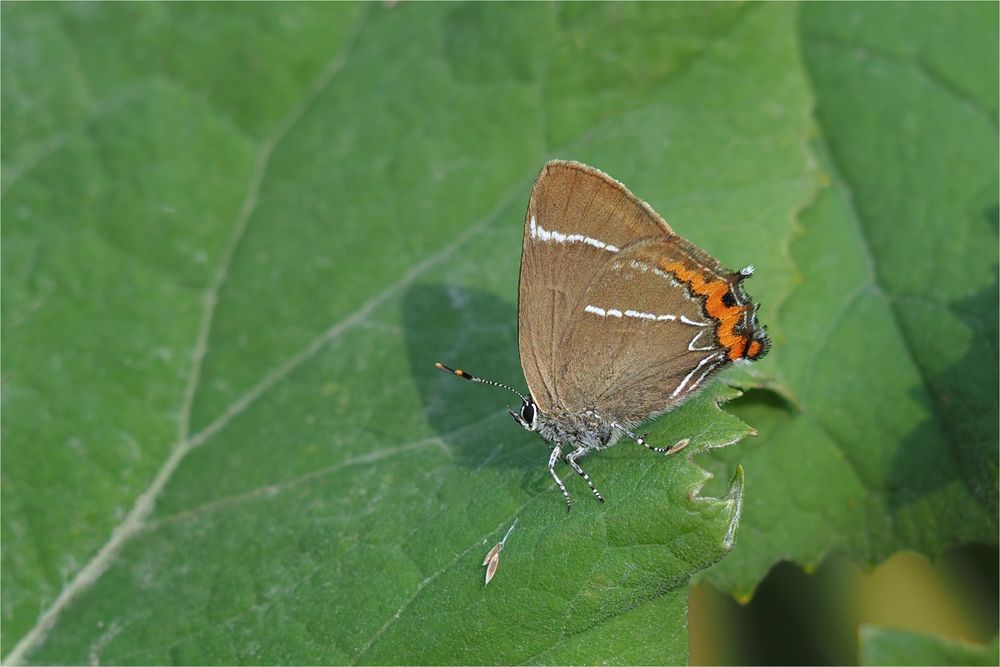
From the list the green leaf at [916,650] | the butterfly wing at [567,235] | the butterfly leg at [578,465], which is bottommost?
the green leaf at [916,650]

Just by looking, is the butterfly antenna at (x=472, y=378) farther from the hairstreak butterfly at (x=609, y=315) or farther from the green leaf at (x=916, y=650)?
the green leaf at (x=916, y=650)

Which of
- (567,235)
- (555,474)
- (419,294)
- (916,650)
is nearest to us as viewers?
(916,650)

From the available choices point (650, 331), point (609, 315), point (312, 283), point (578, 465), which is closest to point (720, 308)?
point (650, 331)

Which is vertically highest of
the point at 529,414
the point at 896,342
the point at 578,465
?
the point at 529,414

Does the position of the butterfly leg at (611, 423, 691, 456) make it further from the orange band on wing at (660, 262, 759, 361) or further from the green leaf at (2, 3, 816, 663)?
the orange band on wing at (660, 262, 759, 361)

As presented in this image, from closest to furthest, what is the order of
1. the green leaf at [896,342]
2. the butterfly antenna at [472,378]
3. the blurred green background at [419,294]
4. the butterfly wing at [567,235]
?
1. the butterfly wing at [567,235]
2. the butterfly antenna at [472,378]
3. the blurred green background at [419,294]
4. the green leaf at [896,342]

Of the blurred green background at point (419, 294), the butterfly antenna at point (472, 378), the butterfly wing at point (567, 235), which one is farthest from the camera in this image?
the blurred green background at point (419, 294)

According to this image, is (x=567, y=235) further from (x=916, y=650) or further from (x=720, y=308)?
(x=916, y=650)

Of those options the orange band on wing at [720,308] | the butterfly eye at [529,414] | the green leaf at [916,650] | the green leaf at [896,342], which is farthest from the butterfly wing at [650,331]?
the green leaf at [916,650]
